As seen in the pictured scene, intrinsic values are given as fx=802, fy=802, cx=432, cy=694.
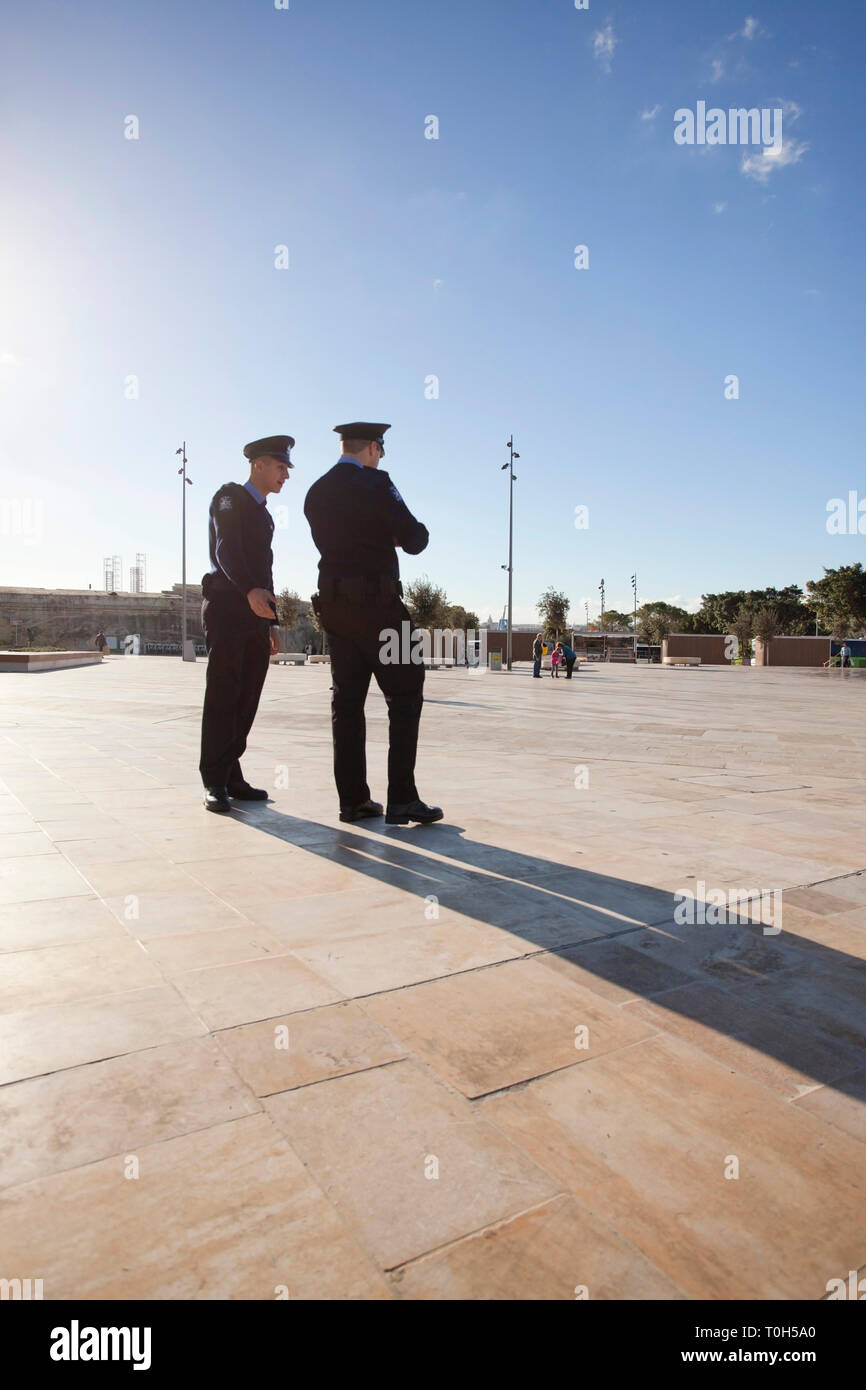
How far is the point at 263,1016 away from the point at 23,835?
223cm

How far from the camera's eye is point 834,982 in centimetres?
217

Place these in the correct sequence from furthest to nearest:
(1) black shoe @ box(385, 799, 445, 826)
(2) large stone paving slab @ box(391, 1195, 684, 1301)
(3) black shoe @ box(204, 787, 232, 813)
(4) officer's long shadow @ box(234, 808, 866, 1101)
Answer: (3) black shoe @ box(204, 787, 232, 813) < (1) black shoe @ box(385, 799, 445, 826) < (4) officer's long shadow @ box(234, 808, 866, 1101) < (2) large stone paving slab @ box(391, 1195, 684, 1301)

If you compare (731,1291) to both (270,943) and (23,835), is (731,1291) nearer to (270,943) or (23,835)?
(270,943)

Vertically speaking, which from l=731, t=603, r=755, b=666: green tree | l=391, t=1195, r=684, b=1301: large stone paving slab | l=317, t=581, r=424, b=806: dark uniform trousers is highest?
l=731, t=603, r=755, b=666: green tree

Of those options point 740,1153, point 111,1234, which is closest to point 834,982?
point 740,1153

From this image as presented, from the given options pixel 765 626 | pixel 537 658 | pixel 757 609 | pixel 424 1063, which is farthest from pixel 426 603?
pixel 757 609

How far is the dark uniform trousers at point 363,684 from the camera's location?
387 cm

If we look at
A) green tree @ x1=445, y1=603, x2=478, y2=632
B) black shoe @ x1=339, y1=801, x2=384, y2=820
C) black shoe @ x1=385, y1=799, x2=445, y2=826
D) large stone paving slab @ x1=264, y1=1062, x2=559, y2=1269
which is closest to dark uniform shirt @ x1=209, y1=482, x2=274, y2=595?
black shoe @ x1=339, y1=801, x2=384, y2=820

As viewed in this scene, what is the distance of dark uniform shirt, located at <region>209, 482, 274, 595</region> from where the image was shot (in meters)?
4.35

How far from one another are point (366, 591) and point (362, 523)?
329 mm

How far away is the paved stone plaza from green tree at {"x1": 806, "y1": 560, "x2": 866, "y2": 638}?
199ft

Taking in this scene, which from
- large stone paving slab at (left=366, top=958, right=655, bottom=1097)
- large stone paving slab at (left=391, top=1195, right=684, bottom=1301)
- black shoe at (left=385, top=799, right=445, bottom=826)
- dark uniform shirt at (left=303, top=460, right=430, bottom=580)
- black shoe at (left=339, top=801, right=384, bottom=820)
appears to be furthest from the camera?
black shoe at (left=339, top=801, right=384, bottom=820)

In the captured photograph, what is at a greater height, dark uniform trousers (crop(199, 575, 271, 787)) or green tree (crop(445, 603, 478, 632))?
green tree (crop(445, 603, 478, 632))

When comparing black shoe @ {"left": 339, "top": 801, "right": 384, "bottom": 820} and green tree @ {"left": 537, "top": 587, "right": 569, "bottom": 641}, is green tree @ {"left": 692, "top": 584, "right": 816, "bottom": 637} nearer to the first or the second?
green tree @ {"left": 537, "top": 587, "right": 569, "bottom": 641}
